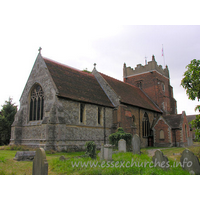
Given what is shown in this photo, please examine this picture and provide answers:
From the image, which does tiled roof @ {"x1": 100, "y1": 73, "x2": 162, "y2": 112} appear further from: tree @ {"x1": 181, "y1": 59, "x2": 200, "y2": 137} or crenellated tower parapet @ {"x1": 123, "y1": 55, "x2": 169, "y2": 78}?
tree @ {"x1": 181, "y1": 59, "x2": 200, "y2": 137}

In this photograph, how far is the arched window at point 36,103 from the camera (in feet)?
59.0

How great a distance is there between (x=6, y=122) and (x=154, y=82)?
2390 centimetres

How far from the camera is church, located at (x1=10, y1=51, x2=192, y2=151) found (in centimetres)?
1599

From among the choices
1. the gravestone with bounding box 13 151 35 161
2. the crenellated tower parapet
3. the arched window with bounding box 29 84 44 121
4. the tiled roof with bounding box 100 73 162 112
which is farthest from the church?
the crenellated tower parapet

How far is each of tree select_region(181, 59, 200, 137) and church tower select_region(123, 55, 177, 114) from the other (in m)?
22.2

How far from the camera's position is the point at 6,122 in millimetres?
24141

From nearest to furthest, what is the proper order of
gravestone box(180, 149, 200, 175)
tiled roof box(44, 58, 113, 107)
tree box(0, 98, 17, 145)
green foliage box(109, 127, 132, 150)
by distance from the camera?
gravestone box(180, 149, 200, 175) → green foliage box(109, 127, 132, 150) → tiled roof box(44, 58, 113, 107) → tree box(0, 98, 17, 145)

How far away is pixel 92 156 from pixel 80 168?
3.23 m

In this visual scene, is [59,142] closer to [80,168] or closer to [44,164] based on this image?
[80,168]

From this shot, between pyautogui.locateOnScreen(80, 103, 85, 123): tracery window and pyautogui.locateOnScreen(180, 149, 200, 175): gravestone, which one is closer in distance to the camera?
pyautogui.locateOnScreen(180, 149, 200, 175): gravestone

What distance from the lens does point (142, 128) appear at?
2650 cm

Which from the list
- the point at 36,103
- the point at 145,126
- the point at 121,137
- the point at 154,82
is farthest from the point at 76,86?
the point at 154,82

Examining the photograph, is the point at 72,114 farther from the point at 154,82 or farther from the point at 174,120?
the point at 154,82

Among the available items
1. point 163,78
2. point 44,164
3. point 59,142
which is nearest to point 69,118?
point 59,142
